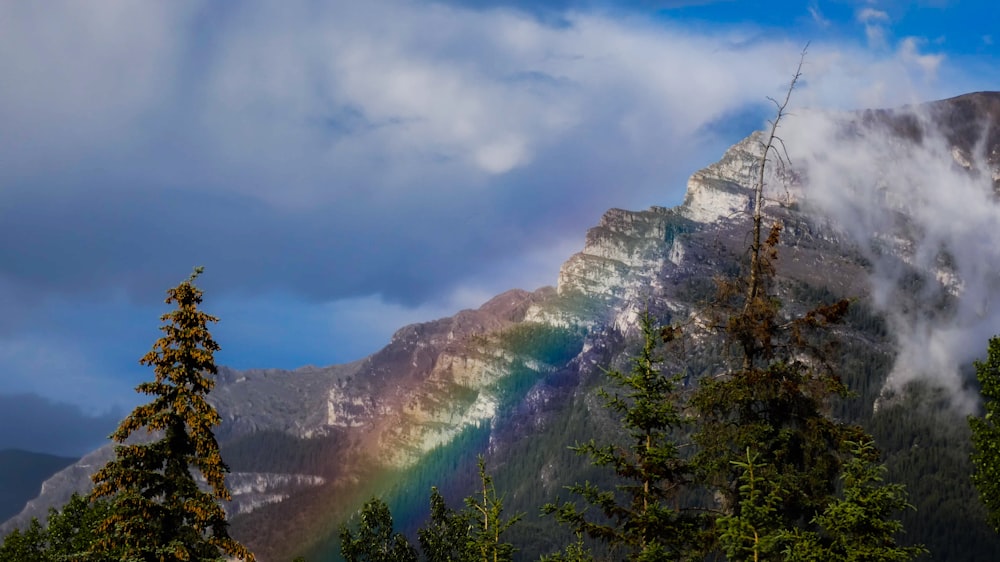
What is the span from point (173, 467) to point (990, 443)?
38742 millimetres

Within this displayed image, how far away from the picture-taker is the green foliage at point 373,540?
86.8m

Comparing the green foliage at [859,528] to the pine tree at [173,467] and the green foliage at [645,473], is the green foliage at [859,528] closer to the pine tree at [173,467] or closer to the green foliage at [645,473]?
the green foliage at [645,473]

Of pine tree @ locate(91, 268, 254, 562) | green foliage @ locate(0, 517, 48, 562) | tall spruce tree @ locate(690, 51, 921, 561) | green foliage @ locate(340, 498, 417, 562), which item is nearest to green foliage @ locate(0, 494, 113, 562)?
green foliage @ locate(0, 517, 48, 562)

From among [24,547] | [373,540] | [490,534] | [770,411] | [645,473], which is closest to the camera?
[645,473]

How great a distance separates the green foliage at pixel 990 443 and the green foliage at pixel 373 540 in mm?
44473

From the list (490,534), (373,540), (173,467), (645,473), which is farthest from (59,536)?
(645,473)

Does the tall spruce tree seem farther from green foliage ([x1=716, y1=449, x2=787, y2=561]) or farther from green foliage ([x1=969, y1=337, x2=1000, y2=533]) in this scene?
green foliage ([x1=969, y1=337, x2=1000, y2=533])

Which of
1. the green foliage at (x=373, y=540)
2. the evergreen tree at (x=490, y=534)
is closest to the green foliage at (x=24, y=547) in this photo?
the green foliage at (x=373, y=540)

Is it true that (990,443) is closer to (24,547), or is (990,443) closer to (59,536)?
(59,536)

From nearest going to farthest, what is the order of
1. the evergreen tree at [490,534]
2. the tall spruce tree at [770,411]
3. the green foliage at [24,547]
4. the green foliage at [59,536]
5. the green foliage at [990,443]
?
the evergreen tree at [490,534] → the tall spruce tree at [770,411] → the green foliage at [990,443] → the green foliage at [59,536] → the green foliage at [24,547]

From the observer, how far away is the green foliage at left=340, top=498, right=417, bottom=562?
8681 cm

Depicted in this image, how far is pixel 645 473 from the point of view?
33.7m

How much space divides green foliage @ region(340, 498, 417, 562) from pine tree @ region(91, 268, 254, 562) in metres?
50.7

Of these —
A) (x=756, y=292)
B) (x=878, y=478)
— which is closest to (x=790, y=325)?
(x=756, y=292)
